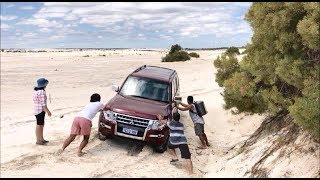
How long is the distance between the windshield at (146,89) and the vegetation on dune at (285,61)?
2003 mm

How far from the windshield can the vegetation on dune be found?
6.57 ft

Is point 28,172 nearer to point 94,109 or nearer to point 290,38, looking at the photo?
point 94,109

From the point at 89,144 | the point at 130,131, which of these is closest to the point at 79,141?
the point at 89,144

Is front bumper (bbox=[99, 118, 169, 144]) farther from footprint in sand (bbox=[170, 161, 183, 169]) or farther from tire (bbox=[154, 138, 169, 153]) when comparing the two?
footprint in sand (bbox=[170, 161, 183, 169])

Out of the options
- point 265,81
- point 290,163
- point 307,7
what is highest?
point 307,7

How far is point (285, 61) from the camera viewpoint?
9.49 meters

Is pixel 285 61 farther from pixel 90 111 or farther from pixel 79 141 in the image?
pixel 79 141

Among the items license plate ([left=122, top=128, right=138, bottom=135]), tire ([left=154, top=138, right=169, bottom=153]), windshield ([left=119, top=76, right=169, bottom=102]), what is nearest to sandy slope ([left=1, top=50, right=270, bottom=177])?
tire ([left=154, top=138, right=169, bottom=153])

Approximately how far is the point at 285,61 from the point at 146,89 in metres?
4.82

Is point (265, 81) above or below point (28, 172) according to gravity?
above

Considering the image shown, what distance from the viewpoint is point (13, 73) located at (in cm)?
3222

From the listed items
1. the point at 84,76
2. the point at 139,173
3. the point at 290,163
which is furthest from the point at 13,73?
the point at 290,163

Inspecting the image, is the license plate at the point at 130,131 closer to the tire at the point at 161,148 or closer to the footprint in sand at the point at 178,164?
the tire at the point at 161,148

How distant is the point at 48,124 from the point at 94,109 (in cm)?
472
